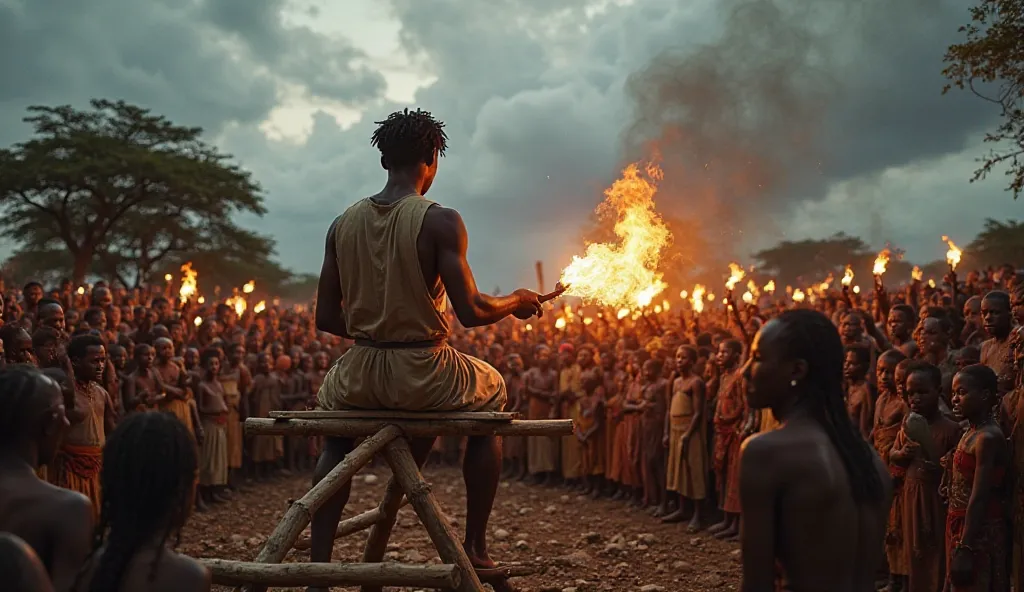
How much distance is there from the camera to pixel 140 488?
2.61 m

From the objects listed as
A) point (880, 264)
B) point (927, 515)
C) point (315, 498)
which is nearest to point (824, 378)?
point (315, 498)

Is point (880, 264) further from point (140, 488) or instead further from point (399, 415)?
point (140, 488)

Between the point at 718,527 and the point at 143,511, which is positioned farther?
the point at 718,527

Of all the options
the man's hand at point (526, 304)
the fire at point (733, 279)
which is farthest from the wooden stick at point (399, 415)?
the fire at point (733, 279)

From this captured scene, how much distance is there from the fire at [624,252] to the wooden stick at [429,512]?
5.24 ft

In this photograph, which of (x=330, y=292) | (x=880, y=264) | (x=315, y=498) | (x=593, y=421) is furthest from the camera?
(x=593, y=421)

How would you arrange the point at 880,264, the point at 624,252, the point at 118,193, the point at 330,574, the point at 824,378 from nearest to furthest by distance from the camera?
the point at 824,378 < the point at 330,574 < the point at 624,252 < the point at 880,264 < the point at 118,193

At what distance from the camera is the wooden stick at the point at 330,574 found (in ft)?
13.5

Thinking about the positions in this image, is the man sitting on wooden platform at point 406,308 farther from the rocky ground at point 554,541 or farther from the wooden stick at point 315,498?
the rocky ground at point 554,541

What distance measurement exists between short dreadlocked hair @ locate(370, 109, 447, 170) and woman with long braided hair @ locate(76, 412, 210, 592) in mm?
2692

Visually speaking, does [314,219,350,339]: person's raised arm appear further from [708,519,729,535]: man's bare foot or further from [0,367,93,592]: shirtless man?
[708,519,729,535]: man's bare foot

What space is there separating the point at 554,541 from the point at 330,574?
5905 mm

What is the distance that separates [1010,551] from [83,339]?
6.98 meters

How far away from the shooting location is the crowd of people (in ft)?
8.75
